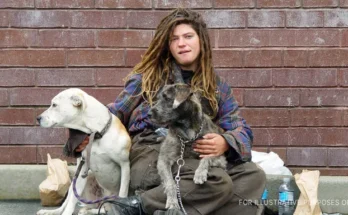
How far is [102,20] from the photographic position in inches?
235

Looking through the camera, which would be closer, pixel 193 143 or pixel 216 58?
pixel 193 143

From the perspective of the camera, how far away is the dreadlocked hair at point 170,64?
4785 mm

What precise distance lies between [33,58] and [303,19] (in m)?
2.64

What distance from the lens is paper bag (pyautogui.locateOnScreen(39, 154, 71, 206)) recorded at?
5598mm

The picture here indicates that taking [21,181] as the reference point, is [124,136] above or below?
above

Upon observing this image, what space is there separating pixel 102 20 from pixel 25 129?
1.31 metres

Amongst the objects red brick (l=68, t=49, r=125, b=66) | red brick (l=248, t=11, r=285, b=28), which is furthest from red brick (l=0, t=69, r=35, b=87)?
red brick (l=248, t=11, r=285, b=28)

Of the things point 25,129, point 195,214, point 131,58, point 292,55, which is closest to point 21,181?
point 25,129

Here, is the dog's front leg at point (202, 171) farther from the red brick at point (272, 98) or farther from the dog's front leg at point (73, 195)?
the red brick at point (272, 98)

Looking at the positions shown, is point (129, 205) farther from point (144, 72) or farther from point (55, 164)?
point (55, 164)

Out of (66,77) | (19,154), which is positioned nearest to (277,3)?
(66,77)

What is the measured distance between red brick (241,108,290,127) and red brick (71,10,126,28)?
1485 millimetres

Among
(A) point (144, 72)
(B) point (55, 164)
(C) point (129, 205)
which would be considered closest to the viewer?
(C) point (129, 205)

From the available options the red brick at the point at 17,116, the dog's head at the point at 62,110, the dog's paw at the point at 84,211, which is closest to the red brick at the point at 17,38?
the red brick at the point at 17,116
